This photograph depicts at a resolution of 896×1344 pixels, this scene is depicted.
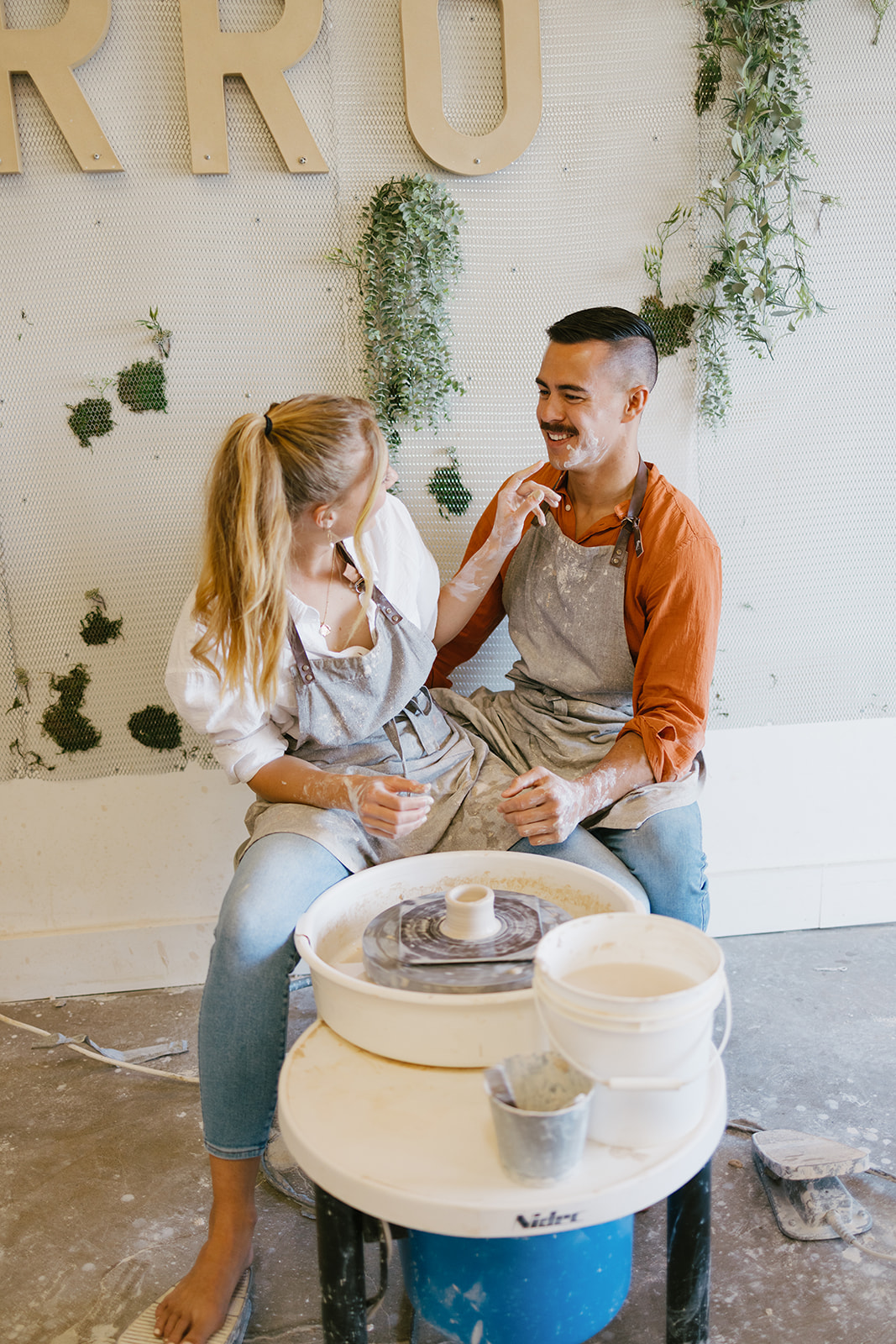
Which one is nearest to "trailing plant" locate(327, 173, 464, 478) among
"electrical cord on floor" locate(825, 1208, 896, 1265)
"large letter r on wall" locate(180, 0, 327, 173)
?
"large letter r on wall" locate(180, 0, 327, 173)

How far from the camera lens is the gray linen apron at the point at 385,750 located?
1621mm

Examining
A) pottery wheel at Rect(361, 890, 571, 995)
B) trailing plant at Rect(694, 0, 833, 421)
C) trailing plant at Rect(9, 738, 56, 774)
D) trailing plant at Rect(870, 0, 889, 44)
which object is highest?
trailing plant at Rect(870, 0, 889, 44)

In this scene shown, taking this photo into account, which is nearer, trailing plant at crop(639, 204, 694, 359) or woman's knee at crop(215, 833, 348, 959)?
woman's knee at crop(215, 833, 348, 959)

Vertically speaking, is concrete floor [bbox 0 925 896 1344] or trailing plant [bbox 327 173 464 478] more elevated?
trailing plant [bbox 327 173 464 478]

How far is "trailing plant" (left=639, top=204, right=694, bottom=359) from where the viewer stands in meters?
2.10

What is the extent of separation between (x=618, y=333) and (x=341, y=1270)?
1.58 m

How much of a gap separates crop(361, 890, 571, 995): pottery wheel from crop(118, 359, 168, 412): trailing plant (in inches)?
50.5

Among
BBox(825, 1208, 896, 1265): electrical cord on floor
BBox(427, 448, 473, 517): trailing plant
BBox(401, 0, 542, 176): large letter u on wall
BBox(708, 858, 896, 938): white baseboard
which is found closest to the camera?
BBox(825, 1208, 896, 1265): electrical cord on floor

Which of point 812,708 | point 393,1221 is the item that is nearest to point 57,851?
point 393,1221

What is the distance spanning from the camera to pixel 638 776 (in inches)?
65.6

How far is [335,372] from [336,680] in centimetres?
80

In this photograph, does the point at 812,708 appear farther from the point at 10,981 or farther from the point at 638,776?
the point at 10,981

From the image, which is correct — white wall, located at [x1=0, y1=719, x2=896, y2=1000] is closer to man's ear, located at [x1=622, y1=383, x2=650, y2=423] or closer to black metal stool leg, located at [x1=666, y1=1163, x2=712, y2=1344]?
man's ear, located at [x1=622, y1=383, x2=650, y2=423]

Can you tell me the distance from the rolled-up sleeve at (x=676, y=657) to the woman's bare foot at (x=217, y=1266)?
0.91 metres
